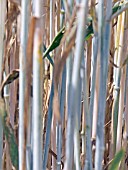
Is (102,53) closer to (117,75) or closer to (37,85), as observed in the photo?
(37,85)

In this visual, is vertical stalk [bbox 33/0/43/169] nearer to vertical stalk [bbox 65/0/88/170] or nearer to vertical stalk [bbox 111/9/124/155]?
vertical stalk [bbox 65/0/88/170]

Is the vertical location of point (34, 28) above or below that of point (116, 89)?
above

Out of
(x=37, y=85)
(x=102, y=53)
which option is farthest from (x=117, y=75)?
(x=37, y=85)

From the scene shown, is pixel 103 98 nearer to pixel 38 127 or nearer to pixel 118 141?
pixel 38 127

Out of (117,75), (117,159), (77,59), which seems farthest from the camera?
(117,75)

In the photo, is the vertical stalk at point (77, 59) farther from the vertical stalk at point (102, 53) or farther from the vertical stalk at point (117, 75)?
the vertical stalk at point (117, 75)

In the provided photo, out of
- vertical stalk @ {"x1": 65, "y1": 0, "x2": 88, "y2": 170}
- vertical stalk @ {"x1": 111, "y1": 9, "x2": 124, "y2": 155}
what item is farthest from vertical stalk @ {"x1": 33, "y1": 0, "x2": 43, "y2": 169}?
vertical stalk @ {"x1": 111, "y1": 9, "x2": 124, "y2": 155}

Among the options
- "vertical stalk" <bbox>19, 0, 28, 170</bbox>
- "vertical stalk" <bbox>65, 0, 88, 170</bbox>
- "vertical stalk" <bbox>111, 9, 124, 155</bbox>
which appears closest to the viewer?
"vertical stalk" <bbox>65, 0, 88, 170</bbox>

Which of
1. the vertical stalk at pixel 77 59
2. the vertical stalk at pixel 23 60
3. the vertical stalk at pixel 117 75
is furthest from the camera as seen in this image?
the vertical stalk at pixel 117 75

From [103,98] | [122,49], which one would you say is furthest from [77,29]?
[122,49]

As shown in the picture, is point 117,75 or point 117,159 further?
point 117,75

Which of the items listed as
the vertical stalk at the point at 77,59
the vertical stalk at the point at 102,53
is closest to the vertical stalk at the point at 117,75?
the vertical stalk at the point at 102,53

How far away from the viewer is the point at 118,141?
919 mm

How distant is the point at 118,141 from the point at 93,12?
479 millimetres
